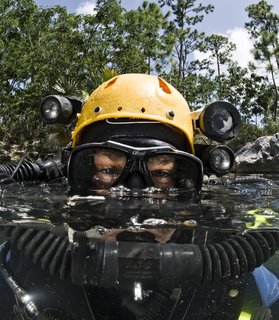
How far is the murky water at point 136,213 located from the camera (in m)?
2.47

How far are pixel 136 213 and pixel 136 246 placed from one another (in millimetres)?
339

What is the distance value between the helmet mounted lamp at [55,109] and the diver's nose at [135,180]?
110cm

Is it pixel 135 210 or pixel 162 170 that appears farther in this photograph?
pixel 162 170

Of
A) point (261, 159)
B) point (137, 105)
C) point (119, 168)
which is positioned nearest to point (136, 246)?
point (119, 168)

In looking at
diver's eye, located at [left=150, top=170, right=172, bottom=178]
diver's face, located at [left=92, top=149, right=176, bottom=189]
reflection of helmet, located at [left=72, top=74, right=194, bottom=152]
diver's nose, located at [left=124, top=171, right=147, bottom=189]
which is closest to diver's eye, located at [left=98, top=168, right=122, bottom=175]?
diver's face, located at [left=92, top=149, right=176, bottom=189]

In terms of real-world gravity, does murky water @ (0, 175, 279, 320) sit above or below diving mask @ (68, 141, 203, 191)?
below

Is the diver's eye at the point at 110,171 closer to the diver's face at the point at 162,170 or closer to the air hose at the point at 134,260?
the diver's face at the point at 162,170

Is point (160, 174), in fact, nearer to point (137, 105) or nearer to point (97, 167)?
point (97, 167)

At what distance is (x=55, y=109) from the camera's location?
371cm

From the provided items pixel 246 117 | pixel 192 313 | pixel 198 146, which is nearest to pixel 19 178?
pixel 198 146

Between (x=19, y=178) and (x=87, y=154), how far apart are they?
1.27 meters

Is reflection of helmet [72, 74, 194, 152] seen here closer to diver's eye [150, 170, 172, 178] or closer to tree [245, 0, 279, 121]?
diver's eye [150, 170, 172, 178]

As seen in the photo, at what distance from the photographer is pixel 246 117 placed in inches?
1468

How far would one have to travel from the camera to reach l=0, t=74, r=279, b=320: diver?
2199 millimetres
